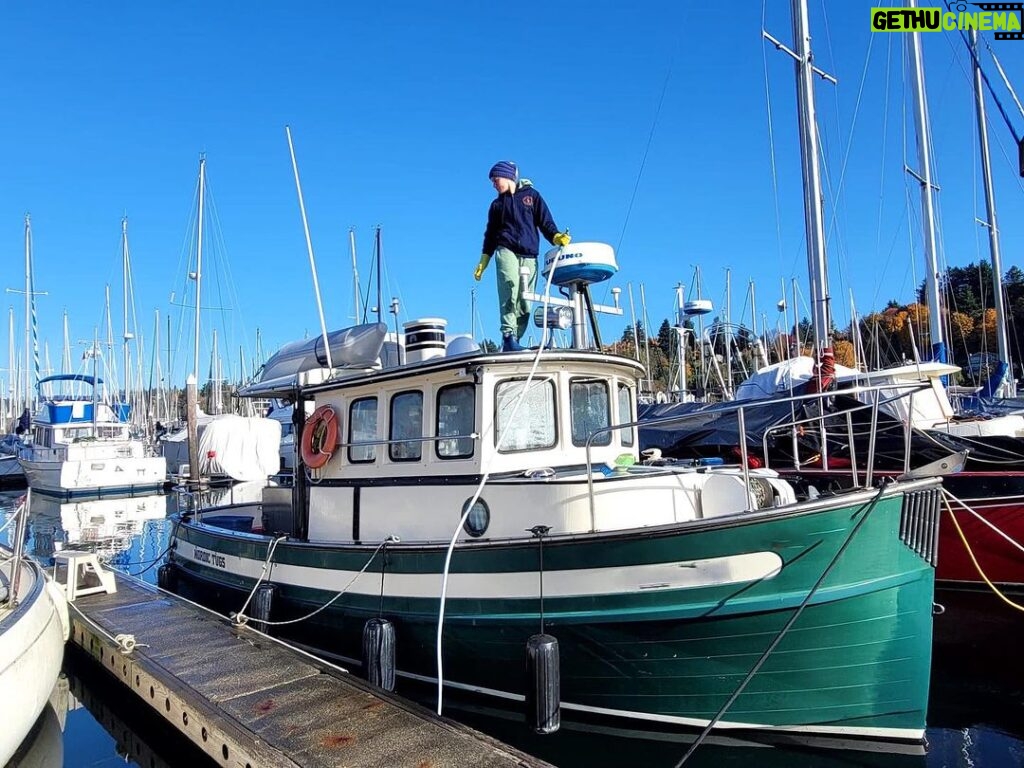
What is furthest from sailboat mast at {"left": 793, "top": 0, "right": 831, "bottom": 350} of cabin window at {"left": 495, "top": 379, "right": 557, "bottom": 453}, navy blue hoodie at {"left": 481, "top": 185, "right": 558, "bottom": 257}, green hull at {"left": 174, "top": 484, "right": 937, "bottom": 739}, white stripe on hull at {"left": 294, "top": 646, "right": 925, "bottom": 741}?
white stripe on hull at {"left": 294, "top": 646, "right": 925, "bottom": 741}

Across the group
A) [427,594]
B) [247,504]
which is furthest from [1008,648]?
[247,504]

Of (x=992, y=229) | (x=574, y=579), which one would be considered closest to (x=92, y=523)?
(x=574, y=579)

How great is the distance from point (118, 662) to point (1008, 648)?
9704 millimetres

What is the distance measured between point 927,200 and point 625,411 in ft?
45.5

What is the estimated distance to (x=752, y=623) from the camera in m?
5.34

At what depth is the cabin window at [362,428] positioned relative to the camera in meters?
7.56

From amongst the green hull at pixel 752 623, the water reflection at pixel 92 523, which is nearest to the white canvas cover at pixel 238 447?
the water reflection at pixel 92 523

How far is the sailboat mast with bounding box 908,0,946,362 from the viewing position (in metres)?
16.0

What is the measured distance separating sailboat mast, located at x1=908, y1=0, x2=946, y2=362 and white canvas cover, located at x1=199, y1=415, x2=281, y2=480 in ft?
84.7

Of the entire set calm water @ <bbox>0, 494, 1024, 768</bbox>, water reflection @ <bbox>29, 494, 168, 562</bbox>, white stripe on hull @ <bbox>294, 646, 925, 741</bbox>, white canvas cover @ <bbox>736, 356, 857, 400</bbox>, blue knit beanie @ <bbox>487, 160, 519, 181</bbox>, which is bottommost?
calm water @ <bbox>0, 494, 1024, 768</bbox>

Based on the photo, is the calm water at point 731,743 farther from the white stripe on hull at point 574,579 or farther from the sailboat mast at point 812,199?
the sailboat mast at point 812,199

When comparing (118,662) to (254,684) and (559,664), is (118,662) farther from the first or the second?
(559,664)

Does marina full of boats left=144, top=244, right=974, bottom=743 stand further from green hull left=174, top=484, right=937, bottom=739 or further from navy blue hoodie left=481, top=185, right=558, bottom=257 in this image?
navy blue hoodie left=481, top=185, right=558, bottom=257

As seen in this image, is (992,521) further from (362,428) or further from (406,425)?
(362,428)
